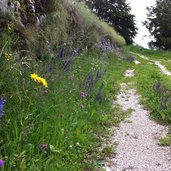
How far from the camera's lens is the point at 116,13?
36.2 m

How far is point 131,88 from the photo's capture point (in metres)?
9.55

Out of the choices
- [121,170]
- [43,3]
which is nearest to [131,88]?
[43,3]

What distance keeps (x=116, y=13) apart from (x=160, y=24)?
5.15 metres

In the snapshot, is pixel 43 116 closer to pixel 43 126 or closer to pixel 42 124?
pixel 42 124

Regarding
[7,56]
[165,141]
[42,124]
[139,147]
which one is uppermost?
[7,56]

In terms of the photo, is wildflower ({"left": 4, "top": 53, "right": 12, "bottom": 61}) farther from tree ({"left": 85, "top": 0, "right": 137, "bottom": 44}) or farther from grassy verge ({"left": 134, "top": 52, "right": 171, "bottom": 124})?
tree ({"left": 85, "top": 0, "right": 137, "bottom": 44})

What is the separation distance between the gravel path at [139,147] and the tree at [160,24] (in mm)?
30004

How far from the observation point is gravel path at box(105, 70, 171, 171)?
4.03 m

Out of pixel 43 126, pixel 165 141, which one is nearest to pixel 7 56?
pixel 43 126

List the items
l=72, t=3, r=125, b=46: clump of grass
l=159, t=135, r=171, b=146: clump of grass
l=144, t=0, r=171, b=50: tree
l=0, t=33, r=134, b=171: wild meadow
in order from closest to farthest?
l=0, t=33, r=134, b=171: wild meadow < l=159, t=135, r=171, b=146: clump of grass < l=72, t=3, r=125, b=46: clump of grass < l=144, t=0, r=171, b=50: tree

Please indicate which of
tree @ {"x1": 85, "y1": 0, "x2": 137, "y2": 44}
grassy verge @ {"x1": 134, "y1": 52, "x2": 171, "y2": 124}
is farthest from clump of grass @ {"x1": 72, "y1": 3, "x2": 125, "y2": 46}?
tree @ {"x1": 85, "y1": 0, "x2": 137, "y2": 44}

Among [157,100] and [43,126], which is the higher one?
[43,126]

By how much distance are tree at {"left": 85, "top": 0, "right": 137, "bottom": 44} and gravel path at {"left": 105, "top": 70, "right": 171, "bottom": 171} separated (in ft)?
101

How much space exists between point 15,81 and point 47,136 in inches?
29.4
